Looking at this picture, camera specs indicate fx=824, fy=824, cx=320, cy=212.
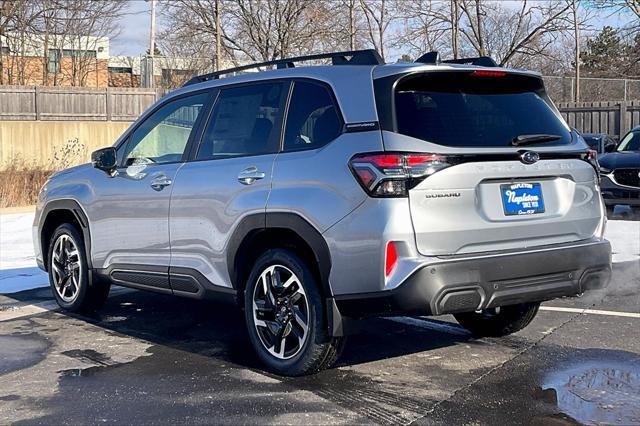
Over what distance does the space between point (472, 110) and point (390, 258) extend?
116 cm

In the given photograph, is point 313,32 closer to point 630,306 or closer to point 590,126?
point 590,126

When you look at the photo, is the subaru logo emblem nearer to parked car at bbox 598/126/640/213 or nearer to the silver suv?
the silver suv

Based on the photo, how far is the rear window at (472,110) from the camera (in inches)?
191

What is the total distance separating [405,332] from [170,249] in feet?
6.33

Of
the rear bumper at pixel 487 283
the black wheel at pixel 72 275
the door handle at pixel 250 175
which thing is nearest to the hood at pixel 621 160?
the rear bumper at pixel 487 283

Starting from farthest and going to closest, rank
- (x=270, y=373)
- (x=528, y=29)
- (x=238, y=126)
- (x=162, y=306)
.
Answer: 1. (x=528, y=29)
2. (x=162, y=306)
3. (x=238, y=126)
4. (x=270, y=373)

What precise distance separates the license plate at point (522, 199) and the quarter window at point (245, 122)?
1.51 m

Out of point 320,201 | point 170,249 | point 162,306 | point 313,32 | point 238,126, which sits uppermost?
point 313,32

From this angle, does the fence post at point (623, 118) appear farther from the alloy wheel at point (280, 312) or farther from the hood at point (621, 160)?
the alloy wheel at point (280, 312)

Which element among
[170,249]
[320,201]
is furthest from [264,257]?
[170,249]

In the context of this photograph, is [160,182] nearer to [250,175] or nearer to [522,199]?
[250,175]

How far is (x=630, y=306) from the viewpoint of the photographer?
7227 mm

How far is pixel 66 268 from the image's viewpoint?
24.4 feet

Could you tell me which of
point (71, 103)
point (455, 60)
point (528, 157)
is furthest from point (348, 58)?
point (71, 103)
